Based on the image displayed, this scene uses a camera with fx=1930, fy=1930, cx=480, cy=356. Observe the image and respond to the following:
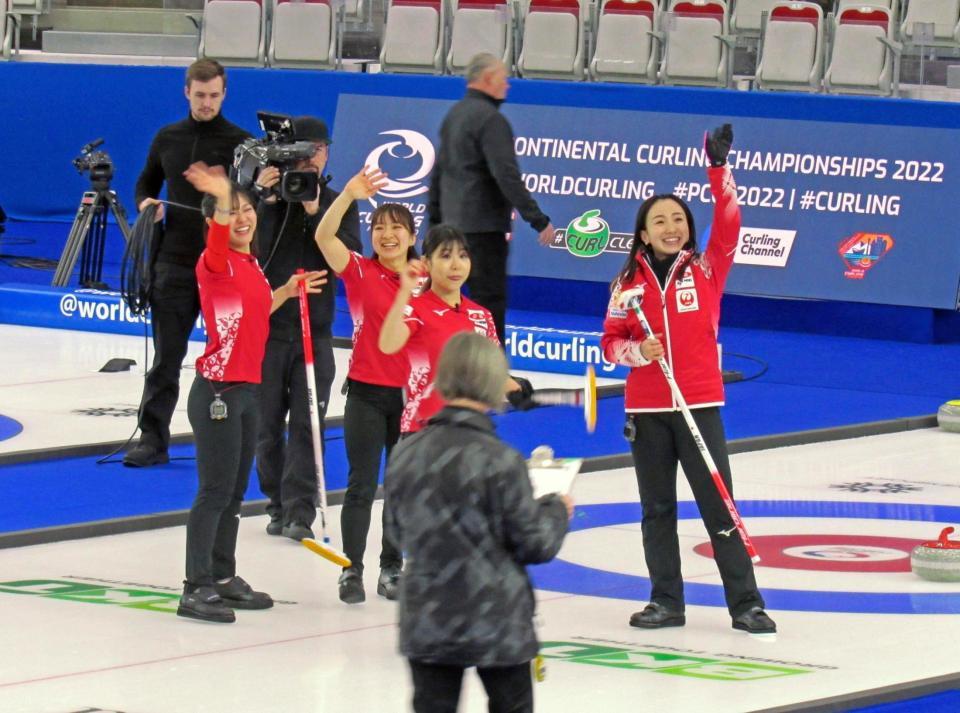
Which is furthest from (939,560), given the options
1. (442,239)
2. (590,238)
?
(590,238)

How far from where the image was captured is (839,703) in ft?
18.9

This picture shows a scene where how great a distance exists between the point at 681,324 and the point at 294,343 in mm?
2095

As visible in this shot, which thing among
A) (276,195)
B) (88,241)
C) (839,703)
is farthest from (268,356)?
(88,241)

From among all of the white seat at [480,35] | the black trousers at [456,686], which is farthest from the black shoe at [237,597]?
the white seat at [480,35]

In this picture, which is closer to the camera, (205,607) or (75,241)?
(205,607)

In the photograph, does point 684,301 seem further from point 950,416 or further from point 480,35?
point 480,35

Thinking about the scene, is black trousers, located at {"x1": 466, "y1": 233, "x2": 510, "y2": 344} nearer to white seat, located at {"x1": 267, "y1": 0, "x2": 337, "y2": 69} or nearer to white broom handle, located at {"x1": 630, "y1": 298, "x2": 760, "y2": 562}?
white broom handle, located at {"x1": 630, "y1": 298, "x2": 760, "y2": 562}

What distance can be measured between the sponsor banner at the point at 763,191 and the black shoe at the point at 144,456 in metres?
6.34

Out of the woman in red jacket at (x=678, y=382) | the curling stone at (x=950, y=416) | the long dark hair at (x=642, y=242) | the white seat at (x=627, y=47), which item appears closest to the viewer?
the woman in red jacket at (x=678, y=382)

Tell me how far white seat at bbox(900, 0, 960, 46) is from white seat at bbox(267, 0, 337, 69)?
18.0ft

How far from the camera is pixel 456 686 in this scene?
4559 millimetres

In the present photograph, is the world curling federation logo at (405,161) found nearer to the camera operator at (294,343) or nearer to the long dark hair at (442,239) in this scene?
Result: the camera operator at (294,343)

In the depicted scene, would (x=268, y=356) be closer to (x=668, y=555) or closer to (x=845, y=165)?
(x=668, y=555)

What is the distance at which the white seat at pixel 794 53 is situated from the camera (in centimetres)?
1688
